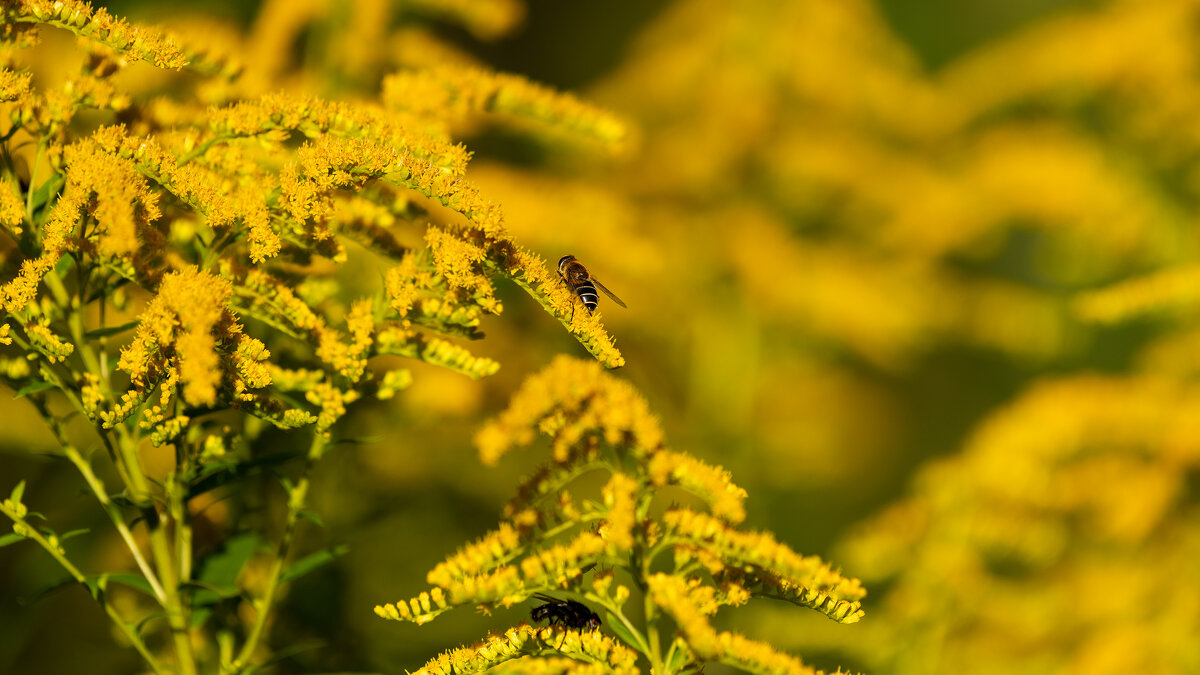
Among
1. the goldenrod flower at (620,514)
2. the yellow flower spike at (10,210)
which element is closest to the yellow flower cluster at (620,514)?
the goldenrod flower at (620,514)

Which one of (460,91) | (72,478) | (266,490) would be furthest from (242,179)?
(72,478)

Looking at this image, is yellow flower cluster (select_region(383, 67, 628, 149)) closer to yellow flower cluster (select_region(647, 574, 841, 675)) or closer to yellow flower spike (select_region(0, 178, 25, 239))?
yellow flower spike (select_region(0, 178, 25, 239))

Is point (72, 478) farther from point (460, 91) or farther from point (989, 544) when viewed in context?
point (989, 544)

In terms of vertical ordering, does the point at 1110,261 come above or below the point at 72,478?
above

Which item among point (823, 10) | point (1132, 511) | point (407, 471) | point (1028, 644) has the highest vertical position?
point (823, 10)

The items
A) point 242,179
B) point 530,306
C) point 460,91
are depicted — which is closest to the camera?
point 242,179

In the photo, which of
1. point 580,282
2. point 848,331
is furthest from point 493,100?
point 848,331
